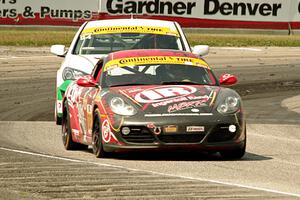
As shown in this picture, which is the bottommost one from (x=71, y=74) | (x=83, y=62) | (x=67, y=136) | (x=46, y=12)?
(x=46, y=12)

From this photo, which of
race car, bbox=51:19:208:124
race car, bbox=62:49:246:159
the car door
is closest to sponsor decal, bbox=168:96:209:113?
race car, bbox=62:49:246:159

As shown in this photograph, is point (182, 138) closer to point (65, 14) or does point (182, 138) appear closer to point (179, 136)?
point (179, 136)

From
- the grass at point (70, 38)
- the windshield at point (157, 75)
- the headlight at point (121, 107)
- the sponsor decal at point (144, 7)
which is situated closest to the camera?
the headlight at point (121, 107)

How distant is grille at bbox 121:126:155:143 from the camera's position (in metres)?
12.0

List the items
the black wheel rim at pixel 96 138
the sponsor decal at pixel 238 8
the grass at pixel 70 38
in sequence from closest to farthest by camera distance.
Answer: the black wheel rim at pixel 96 138
the grass at pixel 70 38
the sponsor decal at pixel 238 8

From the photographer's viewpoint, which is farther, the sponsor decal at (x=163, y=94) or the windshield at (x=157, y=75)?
the windshield at (x=157, y=75)

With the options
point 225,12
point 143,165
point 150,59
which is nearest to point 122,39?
point 150,59

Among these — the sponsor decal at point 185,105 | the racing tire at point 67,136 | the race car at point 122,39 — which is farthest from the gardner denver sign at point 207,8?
the sponsor decal at point 185,105

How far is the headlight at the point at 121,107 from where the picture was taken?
1203 cm

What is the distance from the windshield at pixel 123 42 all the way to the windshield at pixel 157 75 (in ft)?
15.6

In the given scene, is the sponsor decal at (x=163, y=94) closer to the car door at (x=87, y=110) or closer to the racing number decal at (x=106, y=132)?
the racing number decal at (x=106, y=132)

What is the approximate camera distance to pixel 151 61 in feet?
43.7

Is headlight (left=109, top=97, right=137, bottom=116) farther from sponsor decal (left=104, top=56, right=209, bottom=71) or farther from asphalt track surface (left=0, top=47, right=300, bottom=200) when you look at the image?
sponsor decal (left=104, top=56, right=209, bottom=71)

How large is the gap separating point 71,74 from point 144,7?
23.2 m
